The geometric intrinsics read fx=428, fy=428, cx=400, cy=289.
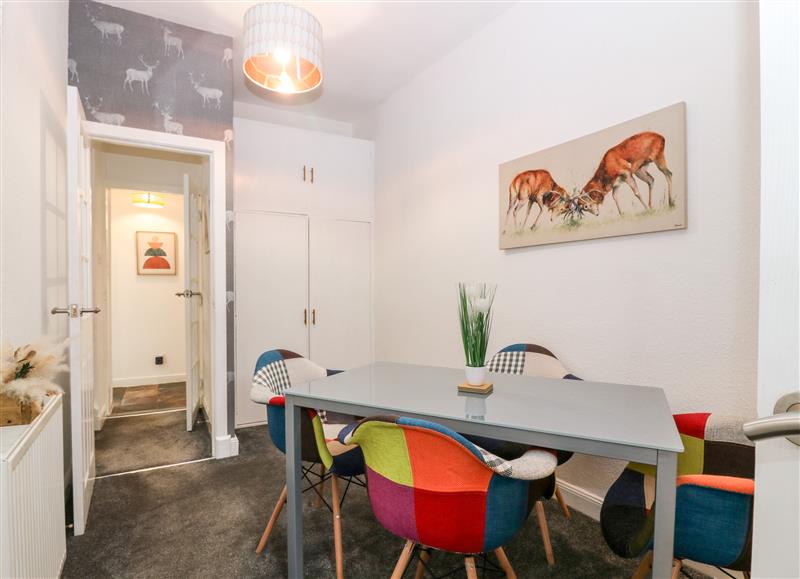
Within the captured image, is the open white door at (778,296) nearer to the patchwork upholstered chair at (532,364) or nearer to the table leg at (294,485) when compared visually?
the table leg at (294,485)

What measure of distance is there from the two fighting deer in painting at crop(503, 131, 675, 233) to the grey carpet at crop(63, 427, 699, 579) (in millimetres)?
1603

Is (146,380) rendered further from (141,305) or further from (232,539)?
(232,539)

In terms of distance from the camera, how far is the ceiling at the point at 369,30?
2773 millimetres

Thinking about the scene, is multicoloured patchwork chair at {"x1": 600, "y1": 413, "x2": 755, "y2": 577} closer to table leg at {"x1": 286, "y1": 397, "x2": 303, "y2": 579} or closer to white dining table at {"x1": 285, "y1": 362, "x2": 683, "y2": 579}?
white dining table at {"x1": 285, "y1": 362, "x2": 683, "y2": 579}

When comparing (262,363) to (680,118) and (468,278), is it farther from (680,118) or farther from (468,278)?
(680,118)

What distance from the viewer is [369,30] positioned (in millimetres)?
3020

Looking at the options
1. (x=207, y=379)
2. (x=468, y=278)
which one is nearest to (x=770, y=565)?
(x=468, y=278)

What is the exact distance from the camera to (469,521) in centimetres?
118

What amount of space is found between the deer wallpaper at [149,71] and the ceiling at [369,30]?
0.11 meters

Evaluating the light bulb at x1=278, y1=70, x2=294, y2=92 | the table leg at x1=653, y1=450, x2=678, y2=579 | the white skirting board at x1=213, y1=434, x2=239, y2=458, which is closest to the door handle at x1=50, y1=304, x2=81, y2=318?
the white skirting board at x1=213, y1=434, x2=239, y2=458

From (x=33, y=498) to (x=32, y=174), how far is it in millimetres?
1353

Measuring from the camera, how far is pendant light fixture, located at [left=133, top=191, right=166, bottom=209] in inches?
204

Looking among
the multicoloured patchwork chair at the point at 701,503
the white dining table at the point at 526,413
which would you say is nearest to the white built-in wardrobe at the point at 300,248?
the white dining table at the point at 526,413

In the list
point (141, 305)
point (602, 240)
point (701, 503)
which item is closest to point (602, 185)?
point (602, 240)
